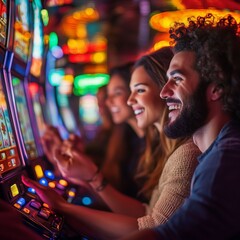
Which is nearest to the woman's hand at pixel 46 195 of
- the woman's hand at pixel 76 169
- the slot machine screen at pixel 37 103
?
the woman's hand at pixel 76 169

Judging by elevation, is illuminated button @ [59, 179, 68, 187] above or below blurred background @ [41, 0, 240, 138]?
below

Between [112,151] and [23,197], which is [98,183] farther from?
[112,151]

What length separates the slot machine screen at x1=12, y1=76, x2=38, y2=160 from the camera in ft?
7.96

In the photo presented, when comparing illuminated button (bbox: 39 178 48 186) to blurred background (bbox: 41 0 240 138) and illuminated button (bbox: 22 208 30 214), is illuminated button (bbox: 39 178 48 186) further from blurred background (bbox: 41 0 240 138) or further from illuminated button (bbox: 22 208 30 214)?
blurred background (bbox: 41 0 240 138)

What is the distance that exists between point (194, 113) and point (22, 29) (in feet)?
4.30

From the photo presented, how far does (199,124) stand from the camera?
1577 mm

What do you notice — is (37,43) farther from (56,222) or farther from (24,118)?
(56,222)

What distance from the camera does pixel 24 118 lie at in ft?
8.46

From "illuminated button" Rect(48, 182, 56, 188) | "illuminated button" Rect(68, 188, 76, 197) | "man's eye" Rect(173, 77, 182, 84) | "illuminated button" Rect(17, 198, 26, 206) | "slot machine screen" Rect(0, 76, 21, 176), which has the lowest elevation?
"illuminated button" Rect(68, 188, 76, 197)

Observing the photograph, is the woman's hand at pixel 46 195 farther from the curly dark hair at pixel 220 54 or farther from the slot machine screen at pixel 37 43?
the slot machine screen at pixel 37 43

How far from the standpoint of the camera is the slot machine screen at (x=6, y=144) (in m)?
1.87

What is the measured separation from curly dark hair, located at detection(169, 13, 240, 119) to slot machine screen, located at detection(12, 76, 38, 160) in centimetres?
122

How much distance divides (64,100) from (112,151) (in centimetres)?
154

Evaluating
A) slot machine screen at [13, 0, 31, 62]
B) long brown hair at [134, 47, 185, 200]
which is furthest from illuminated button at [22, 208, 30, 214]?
slot machine screen at [13, 0, 31, 62]
